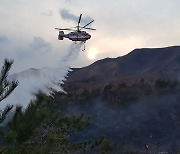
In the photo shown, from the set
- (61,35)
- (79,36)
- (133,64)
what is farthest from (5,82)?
(133,64)

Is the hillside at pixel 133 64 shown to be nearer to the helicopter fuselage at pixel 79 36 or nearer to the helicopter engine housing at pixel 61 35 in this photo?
the helicopter engine housing at pixel 61 35

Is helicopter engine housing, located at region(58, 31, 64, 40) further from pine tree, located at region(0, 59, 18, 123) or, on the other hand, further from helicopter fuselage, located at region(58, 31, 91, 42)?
pine tree, located at region(0, 59, 18, 123)

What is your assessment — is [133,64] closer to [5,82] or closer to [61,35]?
[61,35]

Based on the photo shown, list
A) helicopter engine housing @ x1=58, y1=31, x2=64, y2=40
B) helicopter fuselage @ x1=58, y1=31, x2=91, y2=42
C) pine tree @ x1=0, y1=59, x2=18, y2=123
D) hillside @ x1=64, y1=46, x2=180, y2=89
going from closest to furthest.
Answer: pine tree @ x1=0, y1=59, x2=18, y2=123, helicopter fuselage @ x1=58, y1=31, x2=91, y2=42, helicopter engine housing @ x1=58, y1=31, x2=64, y2=40, hillside @ x1=64, y1=46, x2=180, y2=89

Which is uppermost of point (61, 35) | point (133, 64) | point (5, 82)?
point (133, 64)

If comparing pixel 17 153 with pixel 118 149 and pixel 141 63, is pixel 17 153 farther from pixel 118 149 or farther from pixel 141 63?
pixel 141 63

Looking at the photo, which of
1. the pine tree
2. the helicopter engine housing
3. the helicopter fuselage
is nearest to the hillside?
the helicopter engine housing

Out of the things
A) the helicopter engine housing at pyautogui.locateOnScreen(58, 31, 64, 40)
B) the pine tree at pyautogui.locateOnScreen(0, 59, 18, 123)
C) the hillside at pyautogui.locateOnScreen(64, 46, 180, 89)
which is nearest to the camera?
the pine tree at pyautogui.locateOnScreen(0, 59, 18, 123)

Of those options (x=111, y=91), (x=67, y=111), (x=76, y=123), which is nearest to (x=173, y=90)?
(x=111, y=91)

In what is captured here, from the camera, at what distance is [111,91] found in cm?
9569

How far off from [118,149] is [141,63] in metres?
117

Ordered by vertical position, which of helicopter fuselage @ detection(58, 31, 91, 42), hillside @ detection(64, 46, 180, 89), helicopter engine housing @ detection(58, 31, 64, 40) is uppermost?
hillside @ detection(64, 46, 180, 89)

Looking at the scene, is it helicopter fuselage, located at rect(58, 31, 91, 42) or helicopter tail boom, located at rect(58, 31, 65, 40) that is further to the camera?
helicopter tail boom, located at rect(58, 31, 65, 40)

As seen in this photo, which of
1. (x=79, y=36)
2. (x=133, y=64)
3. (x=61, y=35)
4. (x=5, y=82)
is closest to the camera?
(x=5, y=82)
